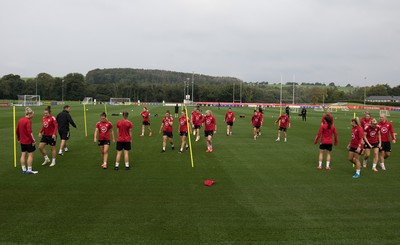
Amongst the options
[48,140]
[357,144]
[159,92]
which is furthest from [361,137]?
[159,92]

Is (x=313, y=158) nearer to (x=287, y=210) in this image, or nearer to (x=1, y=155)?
(x=287, y=210)

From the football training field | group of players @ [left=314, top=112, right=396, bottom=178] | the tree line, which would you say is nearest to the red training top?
the football training field

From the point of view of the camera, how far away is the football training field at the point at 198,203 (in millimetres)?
6180

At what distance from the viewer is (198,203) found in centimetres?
801

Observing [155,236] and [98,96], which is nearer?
[155,236]

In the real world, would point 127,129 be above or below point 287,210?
above

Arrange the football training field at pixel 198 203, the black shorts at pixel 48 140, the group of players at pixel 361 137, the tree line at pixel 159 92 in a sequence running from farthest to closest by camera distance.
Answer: the tree line at pixel 159 92
the black shorts at pixel 48 140
the group of players at pixel 361 137
the football training field at pixel 198 203

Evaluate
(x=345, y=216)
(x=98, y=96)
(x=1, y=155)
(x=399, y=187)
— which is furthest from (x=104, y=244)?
(x=98, y=96)

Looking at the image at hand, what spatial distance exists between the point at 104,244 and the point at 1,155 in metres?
10.3

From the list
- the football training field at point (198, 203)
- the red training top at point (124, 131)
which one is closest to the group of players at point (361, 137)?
the football training field at point (198, 203)

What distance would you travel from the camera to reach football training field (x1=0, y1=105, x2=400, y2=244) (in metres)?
6.18

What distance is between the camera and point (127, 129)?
11305 mm

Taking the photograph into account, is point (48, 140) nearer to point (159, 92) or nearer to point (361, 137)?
point (361, 137)

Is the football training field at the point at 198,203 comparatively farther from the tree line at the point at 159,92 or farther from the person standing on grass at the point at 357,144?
the tree line at the point at 159,92
